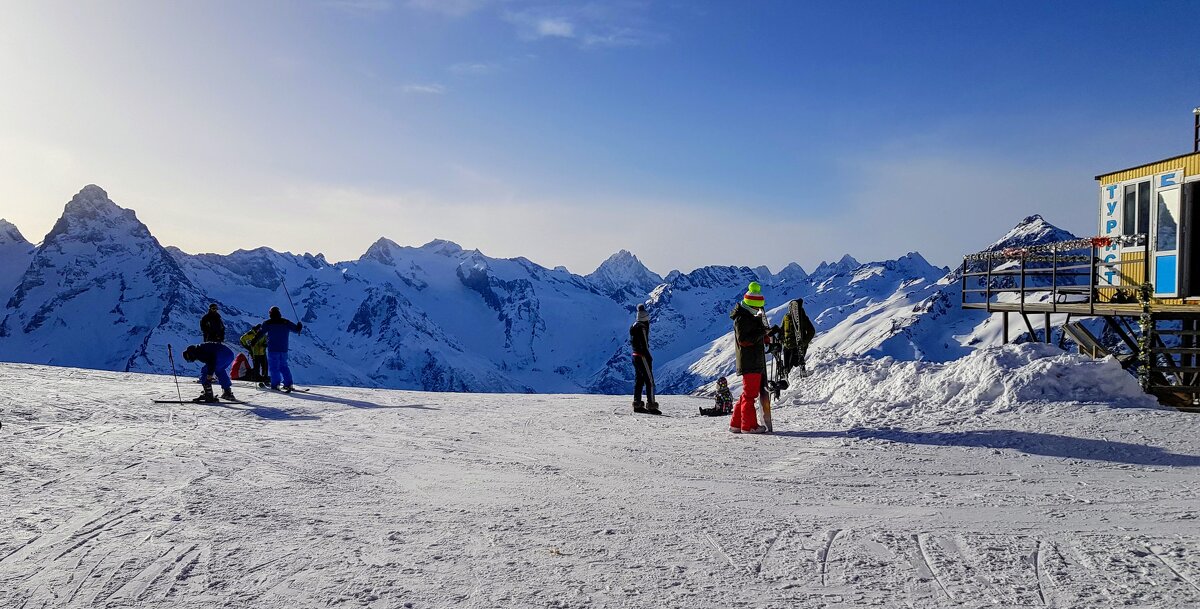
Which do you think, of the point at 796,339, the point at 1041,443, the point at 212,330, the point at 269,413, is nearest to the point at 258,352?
the point at 212,330

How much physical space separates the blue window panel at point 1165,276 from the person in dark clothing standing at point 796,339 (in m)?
8.01

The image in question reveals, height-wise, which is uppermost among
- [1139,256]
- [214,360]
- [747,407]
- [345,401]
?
[1139,256]

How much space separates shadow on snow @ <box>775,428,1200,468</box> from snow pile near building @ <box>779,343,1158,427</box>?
70 cm

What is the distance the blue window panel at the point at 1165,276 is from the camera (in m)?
14.8

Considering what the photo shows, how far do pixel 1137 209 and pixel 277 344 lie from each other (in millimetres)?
19198

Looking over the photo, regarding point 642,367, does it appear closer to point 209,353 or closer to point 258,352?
point 209,353

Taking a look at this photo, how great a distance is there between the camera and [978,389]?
9766 mm

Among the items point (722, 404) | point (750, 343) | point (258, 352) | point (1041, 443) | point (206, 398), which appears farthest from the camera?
point (258, 352)

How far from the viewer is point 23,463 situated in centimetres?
630

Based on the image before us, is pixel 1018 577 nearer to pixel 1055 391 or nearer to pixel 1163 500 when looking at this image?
pixel 1163 500

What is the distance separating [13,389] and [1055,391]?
1691 centimetres

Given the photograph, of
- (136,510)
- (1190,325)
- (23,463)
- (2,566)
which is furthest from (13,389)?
(1190,325)

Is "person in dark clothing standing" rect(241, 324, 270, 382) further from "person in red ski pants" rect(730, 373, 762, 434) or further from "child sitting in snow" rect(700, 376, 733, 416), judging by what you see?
"person in red ski pants" rect(730, 373, 762, 434)

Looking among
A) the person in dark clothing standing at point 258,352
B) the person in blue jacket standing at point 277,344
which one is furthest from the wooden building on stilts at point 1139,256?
the person in dark clothing standing at point 258,352
